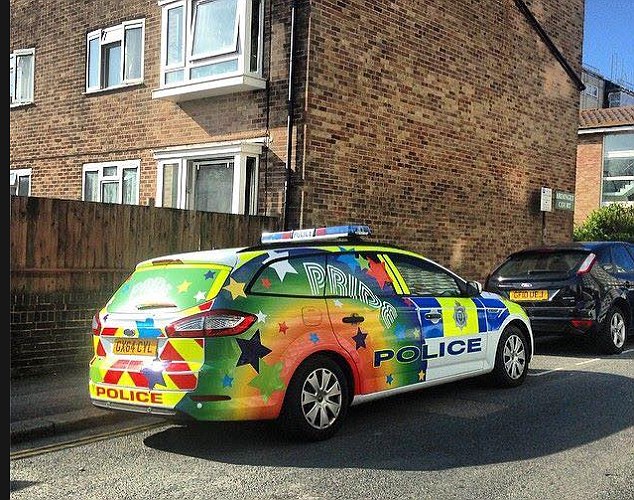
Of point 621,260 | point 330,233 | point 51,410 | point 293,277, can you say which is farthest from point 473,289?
point 621,260

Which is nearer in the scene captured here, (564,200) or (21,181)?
(21,181)

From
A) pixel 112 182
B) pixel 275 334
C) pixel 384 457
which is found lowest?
pixel 384 457

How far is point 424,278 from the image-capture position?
7.31 metres

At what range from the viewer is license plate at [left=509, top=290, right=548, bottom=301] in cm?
1036

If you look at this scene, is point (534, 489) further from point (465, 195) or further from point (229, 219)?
point (465, 195)

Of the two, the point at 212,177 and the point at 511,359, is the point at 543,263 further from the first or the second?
the point at 212,177

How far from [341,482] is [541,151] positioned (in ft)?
43.9

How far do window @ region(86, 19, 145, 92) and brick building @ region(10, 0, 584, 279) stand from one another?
38 mm

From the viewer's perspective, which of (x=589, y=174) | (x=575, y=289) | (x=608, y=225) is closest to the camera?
(x=575, y=289)

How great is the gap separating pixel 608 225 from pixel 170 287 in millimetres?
20650

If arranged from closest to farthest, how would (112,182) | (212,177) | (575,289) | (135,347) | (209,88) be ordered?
(135,347) < (575,289) < (209,88) < (212,177) < (112,182)

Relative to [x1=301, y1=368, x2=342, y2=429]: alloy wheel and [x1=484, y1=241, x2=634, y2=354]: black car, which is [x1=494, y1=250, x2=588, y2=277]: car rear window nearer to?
[x1=484, y1=241, x2=634, y2=354]: black car

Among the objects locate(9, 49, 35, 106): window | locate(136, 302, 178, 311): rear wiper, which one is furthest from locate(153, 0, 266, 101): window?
locate(136, 302, 178, 311): rear wiper

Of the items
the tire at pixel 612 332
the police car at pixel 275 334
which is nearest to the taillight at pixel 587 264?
the tire at pixel 612 332
